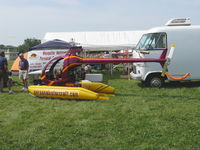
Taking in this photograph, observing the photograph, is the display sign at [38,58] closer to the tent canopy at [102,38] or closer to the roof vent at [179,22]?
the tent canopy at [102,38]

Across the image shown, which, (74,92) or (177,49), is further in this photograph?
(177,49)

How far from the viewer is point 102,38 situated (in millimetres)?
18047

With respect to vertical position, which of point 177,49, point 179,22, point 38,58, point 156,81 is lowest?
point 156,81

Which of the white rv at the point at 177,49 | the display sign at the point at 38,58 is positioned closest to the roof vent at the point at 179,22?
the white rv at the point at 177,49

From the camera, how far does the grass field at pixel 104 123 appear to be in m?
3.65

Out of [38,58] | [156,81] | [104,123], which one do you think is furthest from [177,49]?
[38,58]

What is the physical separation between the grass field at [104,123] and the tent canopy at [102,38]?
9.64m

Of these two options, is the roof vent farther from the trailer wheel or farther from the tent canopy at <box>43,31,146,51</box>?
the tent canopy at <box>43,31,146,51</box>

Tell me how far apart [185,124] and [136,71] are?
4.53m

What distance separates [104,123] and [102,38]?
14.2 meters

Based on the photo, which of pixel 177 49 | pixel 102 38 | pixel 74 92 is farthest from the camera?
pixel 102 38

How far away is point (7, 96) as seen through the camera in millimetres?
7621

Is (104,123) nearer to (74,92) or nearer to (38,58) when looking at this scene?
(74,92)

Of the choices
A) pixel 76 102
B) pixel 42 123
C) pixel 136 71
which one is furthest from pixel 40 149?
pixel 136 71
